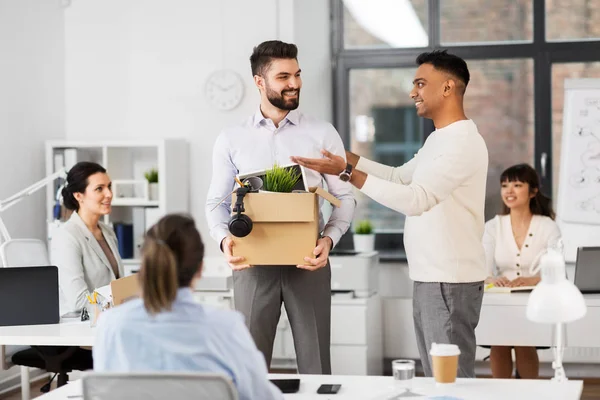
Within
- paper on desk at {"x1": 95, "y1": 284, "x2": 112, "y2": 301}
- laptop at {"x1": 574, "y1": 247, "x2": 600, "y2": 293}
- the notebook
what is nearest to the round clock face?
the notebook

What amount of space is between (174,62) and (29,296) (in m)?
3.11

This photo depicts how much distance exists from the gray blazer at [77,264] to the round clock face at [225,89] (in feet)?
6.83

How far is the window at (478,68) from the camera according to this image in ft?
21.4

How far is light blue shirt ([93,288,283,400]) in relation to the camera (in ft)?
6.67

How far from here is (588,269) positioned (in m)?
4.43

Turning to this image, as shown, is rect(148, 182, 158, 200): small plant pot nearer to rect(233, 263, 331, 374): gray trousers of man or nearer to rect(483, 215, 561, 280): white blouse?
rect(483, 215, 561, 280): white blouse

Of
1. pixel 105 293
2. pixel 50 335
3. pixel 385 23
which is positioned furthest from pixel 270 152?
pixel 385 23

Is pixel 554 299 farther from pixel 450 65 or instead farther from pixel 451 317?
pixel 450 65

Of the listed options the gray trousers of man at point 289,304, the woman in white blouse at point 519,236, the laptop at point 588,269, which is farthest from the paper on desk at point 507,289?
the gray trousers of man at point 289,304

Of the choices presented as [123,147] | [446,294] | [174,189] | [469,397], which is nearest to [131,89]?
[123,147]

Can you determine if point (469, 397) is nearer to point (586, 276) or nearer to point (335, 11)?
point (586, 276)

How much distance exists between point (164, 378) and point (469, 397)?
86cm

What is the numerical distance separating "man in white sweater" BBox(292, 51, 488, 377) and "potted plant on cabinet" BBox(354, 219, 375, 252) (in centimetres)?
296

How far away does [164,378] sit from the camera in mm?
1971
